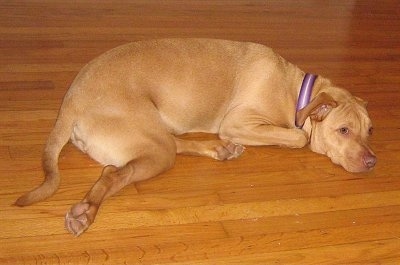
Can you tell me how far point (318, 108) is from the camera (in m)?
3.64

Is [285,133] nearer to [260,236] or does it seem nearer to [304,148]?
[304,148]

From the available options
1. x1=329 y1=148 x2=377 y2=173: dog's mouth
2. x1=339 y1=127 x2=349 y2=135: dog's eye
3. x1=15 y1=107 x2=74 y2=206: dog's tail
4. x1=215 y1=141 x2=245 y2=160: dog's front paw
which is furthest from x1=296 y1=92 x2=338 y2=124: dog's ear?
x1=15 y1=107 x2=74 y2=206: dog's tail

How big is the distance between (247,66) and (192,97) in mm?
434

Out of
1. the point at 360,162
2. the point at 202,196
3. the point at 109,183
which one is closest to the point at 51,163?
the point at 109,183

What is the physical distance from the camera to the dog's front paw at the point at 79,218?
292 cm

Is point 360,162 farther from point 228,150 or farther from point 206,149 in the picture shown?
point 206,149

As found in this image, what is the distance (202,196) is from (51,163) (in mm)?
811

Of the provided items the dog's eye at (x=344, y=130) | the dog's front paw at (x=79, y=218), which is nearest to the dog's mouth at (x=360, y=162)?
the dog's eye at (x=344, y=130)

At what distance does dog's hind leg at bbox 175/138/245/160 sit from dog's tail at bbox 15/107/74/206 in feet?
2.33

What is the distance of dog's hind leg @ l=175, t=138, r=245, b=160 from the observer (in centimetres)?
366

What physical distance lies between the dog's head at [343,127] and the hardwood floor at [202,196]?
0.12 m

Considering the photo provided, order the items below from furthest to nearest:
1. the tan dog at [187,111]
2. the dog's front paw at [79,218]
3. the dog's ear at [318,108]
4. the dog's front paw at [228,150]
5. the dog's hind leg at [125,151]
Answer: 1. the dog's front paw at [228,150]
2. the dog's ear at [318,108]
3. the tan dog at [187,111]
4. the dog's hind leg at [125,151]
5. the dog's front paw at [79,218]

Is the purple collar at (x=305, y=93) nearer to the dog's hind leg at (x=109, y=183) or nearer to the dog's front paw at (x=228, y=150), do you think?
the dog's front paw at (x=228, y=150)

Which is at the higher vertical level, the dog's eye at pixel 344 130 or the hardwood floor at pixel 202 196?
the dog's eye at pixel 344 130
